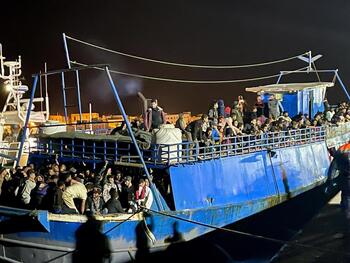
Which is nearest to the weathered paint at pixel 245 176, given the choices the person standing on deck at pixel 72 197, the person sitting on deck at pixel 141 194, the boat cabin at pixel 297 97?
the person sitting on deck at pixel 141 194

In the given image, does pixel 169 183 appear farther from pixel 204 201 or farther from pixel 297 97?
pixel 297 97

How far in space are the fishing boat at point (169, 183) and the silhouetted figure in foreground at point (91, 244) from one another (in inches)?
4.2

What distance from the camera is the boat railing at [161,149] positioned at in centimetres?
1175

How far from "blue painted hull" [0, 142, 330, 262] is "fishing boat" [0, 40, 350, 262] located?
2 cm

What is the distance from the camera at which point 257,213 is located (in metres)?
13.9

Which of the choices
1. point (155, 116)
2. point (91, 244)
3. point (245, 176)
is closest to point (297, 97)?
point (245, 176)

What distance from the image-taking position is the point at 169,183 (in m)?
11.8

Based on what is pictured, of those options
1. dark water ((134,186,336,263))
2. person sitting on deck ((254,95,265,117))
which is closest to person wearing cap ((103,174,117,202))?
dark water ((134,186,336,263))

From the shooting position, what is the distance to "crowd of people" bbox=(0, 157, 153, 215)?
425 inches

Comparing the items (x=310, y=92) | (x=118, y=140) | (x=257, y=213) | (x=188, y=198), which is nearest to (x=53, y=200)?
(x=118, y=140)

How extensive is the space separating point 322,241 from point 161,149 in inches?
162

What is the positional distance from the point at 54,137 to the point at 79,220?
4075 mm

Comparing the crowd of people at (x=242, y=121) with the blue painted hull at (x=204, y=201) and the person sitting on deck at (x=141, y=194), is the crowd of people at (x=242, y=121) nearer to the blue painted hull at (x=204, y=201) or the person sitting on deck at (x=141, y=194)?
the blue painted hull at (x=204, y=201)

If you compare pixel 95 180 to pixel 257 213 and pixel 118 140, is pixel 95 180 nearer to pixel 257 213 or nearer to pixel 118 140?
pixel 118 140
